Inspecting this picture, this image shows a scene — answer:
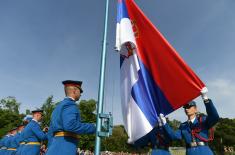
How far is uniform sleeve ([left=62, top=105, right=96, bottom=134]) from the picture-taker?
4930 millimetres

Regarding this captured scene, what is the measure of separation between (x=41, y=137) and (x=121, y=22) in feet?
12.7

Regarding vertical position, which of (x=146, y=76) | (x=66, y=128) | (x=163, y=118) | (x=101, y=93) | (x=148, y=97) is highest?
(x=146, y=76)

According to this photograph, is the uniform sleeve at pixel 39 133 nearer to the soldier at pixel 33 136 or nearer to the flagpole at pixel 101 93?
the soldier at pixel 33 136

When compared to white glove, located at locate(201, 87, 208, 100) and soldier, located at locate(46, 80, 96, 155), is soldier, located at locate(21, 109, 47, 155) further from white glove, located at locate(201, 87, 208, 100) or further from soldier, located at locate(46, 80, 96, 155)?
white glove, located at locate(201, 87, 208, 100)

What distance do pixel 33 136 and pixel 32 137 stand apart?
5 centimetres

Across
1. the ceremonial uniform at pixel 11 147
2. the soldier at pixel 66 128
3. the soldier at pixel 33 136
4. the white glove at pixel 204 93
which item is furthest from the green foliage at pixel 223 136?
the soldier at pixel 66 128

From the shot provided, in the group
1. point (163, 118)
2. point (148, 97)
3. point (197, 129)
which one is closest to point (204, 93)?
point (197, 129)

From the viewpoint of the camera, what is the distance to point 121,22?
22.4ft

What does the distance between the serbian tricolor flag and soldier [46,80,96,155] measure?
127cm

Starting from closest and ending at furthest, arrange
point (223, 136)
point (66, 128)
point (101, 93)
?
point (66, 128) → point (101, 93) → point (223, 136)

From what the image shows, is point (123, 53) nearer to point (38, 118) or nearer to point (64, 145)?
point (64, 145)

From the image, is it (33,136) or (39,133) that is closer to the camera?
(39,133)

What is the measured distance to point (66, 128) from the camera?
16.1 ft

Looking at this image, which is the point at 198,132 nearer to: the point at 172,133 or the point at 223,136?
the point at 172,133
